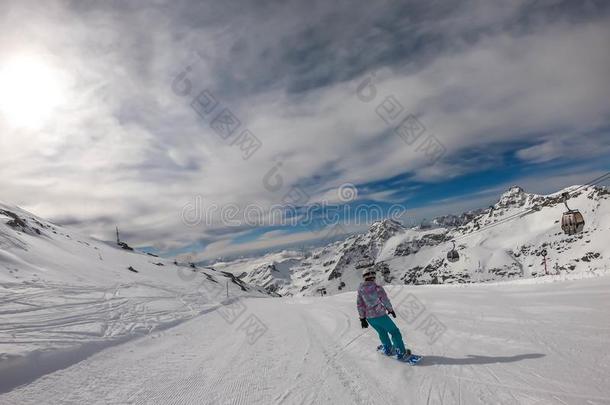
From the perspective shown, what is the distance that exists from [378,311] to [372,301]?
0.88ft

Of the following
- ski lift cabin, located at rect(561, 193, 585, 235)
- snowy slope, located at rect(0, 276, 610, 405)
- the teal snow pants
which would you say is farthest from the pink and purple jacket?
ski lift cabin, located at rect(561, 193, 585, 235)

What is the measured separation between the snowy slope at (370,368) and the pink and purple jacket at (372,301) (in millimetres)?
1005

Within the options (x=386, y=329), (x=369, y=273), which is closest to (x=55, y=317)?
(x=369, y=273)

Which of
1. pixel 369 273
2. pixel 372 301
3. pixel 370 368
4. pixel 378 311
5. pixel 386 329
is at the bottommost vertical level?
pixel 370 368

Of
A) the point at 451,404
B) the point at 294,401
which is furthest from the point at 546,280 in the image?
the point at 294,401

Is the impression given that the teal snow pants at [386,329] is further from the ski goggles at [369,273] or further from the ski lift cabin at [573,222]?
the ski lift cabin at [573,222]

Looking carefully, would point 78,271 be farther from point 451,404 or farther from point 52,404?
point 451,404

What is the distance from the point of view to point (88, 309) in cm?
1670

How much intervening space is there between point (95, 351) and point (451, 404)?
407 inches

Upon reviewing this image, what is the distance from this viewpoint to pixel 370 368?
7316mm

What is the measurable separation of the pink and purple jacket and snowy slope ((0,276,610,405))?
100cm

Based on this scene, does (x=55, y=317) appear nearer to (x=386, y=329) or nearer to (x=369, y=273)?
(x=369, y=273)

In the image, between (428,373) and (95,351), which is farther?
(95,351)

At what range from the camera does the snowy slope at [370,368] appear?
5648 mm
